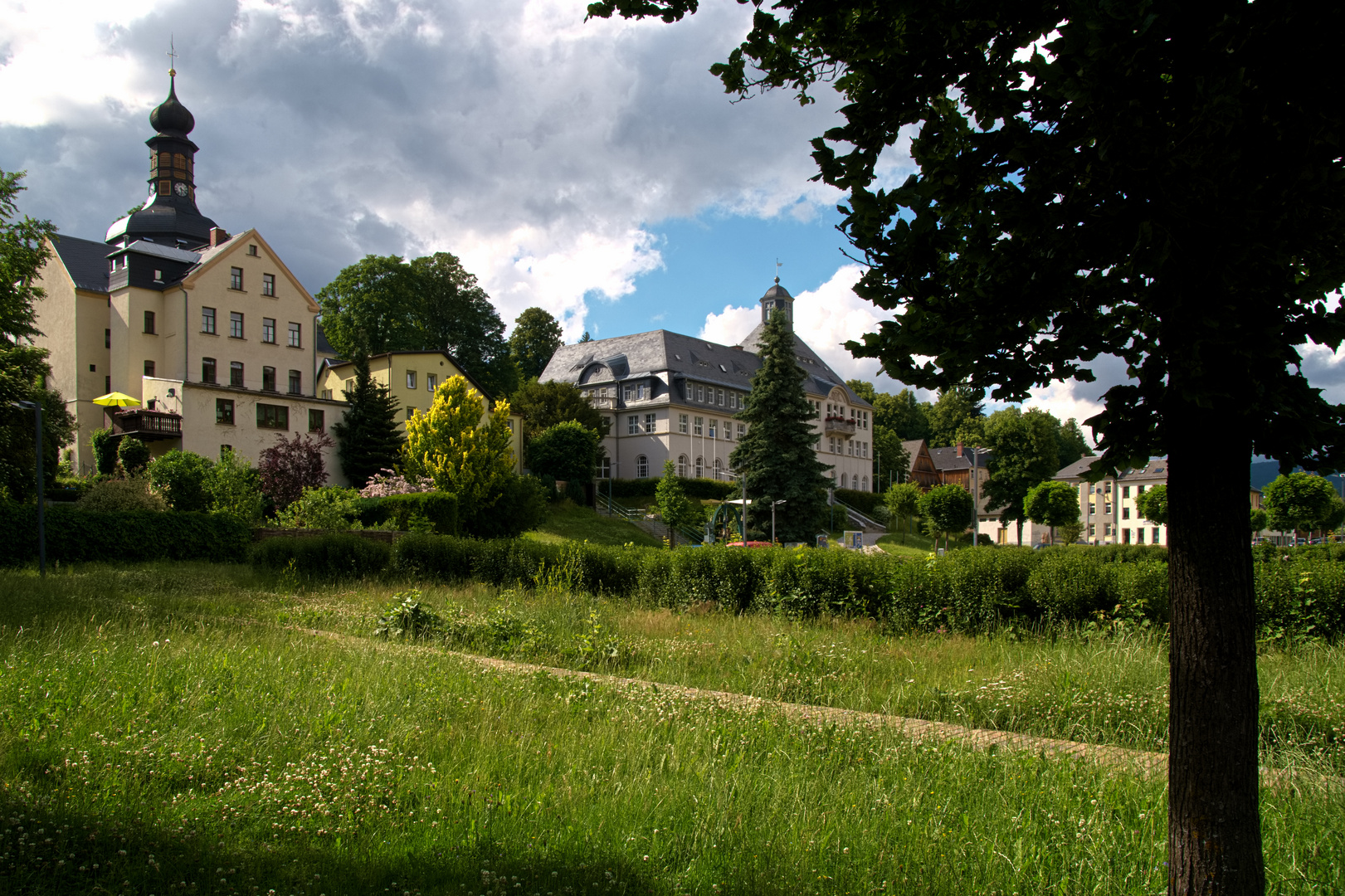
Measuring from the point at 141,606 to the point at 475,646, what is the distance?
5.02 metres

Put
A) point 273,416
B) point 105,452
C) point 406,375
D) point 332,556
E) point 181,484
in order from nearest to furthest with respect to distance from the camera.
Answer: point 332,556 < point 181,484 < point 105,452 < point 273,416 < point 406,375

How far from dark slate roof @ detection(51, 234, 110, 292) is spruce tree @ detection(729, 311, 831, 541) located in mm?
35675

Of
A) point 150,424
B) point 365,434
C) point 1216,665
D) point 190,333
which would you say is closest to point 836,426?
point 365,434

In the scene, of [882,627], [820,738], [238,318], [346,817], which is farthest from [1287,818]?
[238,318]

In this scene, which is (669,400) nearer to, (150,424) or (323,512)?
(150,424)

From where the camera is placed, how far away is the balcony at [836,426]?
3184 inches

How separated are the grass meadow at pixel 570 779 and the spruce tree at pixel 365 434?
3565 centimetres

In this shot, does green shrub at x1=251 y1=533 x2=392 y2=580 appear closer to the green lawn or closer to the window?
the green lawn

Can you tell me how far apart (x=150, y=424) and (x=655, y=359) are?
130ft

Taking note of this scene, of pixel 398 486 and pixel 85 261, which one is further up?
pixel 85 261

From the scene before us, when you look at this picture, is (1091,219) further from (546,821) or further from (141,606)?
(141,606)

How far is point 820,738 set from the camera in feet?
19.1

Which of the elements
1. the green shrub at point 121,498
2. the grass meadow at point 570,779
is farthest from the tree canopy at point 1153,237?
the green shrub at point 121,498

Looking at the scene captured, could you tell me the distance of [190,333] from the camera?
147 feet
